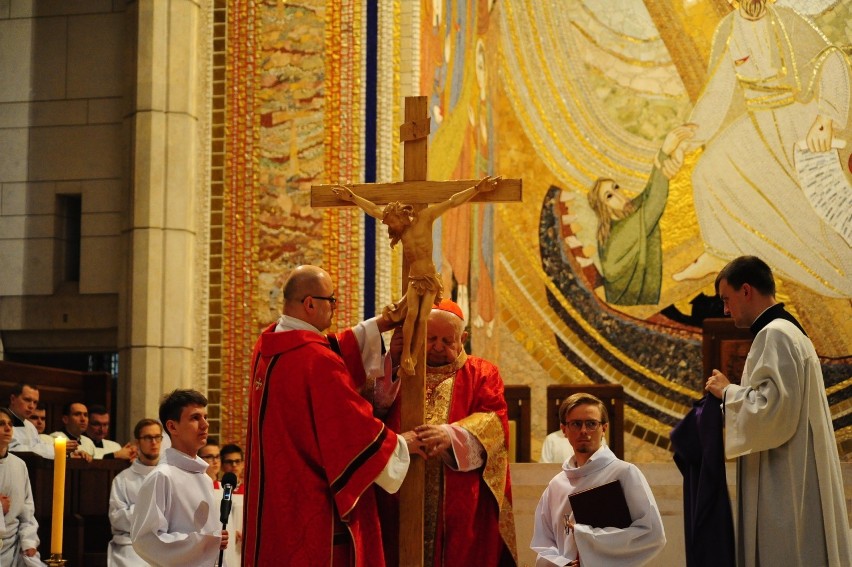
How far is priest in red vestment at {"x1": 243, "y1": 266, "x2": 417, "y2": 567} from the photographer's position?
464 centimetres

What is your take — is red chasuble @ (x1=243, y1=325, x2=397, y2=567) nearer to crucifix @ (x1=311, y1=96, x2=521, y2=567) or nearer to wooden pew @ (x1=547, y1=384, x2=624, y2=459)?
crucifix @ (x1=311, y1=96, x2=521, y2=567)

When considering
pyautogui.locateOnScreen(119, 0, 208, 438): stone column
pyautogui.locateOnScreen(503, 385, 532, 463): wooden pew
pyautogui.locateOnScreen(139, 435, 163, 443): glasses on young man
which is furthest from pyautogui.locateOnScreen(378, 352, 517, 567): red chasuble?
pyautogui.locateOnScreen(503, 385, 532, 463): wooden pew

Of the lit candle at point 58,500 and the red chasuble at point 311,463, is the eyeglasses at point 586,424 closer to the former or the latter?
the red chasuble at point 311,463

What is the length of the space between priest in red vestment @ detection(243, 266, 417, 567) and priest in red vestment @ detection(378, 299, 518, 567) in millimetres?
228

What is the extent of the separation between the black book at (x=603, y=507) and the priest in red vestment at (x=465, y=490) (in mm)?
369

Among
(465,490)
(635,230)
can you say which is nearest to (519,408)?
(635,230)

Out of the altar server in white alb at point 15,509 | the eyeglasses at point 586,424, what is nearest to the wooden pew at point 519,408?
the altar server in white alb at point 15,509

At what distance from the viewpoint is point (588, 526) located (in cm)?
477

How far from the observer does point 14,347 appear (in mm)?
10344

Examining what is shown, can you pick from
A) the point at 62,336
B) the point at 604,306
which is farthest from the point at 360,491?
the point at 604,306

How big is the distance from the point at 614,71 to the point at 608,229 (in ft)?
5.51

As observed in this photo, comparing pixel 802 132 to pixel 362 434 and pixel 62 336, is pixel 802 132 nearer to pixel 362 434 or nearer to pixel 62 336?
pixel 62 336

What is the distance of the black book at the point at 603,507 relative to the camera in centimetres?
476

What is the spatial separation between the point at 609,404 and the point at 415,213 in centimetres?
520
